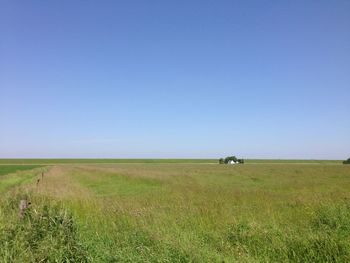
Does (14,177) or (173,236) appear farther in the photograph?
(14,177)

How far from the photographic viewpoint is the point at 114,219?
1045 cm

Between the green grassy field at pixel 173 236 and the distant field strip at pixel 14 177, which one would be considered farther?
the distant field strip at pixel 14 177

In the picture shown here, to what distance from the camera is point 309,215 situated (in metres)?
11.1

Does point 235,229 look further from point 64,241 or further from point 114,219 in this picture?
point 64,241

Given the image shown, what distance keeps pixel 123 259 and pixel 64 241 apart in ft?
4.18

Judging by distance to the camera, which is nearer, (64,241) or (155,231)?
(64,241)

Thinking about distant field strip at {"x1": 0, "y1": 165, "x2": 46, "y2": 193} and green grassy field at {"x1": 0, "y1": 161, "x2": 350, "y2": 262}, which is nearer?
green grassy field at {"x1": 0, "y1": 161, "x2": 350, "y2": 262}

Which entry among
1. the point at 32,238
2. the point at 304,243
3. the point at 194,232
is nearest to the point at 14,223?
the point at 32,238

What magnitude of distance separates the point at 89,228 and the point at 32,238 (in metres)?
2.33

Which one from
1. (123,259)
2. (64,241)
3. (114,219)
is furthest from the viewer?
(114,219)

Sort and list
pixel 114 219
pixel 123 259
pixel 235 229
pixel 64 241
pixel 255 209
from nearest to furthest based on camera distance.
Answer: pixel 123 259, pixel 64 241, pixel 235 229, pixel 114 219, pixel 255 209

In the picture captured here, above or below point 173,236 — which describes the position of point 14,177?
above

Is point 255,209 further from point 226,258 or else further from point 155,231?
point 226,258

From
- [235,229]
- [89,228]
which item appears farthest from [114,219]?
[235,229]
